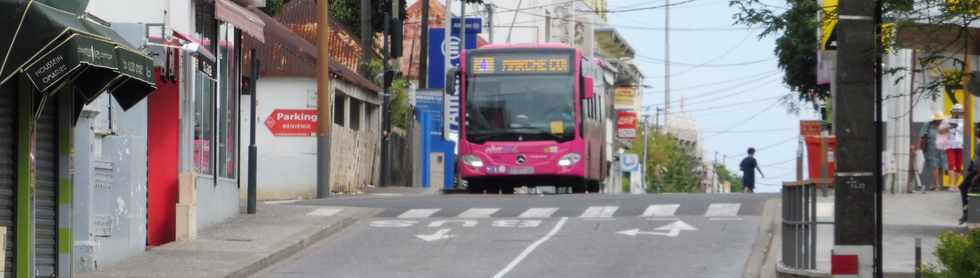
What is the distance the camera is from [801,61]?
59688 mm

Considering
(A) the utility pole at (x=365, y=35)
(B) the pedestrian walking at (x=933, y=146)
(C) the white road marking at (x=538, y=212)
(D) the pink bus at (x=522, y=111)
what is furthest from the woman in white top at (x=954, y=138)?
(A) the utility pole at (x=365, y=35)

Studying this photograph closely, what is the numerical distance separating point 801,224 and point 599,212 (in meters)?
11.0

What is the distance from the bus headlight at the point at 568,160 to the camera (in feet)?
135

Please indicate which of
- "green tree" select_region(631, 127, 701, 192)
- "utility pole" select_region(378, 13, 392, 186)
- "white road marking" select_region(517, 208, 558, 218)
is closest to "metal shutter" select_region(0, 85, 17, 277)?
"white road marking" select_region(517, 208, 558, 218)

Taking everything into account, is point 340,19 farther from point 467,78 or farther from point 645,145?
point 645,145

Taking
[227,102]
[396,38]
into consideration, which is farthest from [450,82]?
[227,102]

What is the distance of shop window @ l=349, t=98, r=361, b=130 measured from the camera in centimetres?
4612

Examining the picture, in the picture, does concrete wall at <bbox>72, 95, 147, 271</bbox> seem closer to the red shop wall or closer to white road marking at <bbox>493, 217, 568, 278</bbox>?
the red shop wall

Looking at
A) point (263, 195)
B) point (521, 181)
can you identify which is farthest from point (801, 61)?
point (263, 195)

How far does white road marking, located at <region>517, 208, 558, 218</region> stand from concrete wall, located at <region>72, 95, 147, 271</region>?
823 cm

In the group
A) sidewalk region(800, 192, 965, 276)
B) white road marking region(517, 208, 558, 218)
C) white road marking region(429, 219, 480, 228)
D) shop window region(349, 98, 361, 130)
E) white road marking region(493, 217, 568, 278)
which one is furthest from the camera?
shop window region(349, 98, 361, 130)

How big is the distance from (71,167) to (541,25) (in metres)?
71.2

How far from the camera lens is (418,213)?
30.5m

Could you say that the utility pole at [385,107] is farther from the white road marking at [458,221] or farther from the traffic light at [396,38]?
the white road marking at [458,221]
